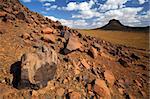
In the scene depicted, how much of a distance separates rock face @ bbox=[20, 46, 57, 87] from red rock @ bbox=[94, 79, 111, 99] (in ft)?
6.78

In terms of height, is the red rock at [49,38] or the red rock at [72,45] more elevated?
the red rock at [49,38]

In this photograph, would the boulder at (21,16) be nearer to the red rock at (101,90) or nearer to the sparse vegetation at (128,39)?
the red rock at (101,90)

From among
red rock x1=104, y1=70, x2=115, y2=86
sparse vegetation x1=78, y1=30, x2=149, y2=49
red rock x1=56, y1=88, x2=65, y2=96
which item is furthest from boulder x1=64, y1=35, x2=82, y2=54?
sparse vegetation x1=78, y1=30, x2=149, y2=49

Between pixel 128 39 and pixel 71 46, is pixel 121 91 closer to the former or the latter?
pixel 71 46

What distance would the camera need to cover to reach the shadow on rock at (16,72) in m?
9.24

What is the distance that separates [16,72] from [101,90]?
383 centimetres

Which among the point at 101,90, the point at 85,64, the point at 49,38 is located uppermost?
the point at 49,38

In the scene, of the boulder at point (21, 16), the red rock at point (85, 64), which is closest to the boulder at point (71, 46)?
the red rock at point (85, 64)

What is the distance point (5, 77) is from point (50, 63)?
1928mm

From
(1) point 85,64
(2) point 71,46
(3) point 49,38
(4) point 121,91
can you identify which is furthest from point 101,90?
(3) point 49,38

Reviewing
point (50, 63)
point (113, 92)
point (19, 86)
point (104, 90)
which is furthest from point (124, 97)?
point (19, 86)

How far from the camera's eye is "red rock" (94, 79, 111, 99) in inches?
403

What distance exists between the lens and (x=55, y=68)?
1015 cm

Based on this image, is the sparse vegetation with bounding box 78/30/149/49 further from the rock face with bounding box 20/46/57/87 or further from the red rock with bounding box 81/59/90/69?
the rock face with bounding box 20/46/57/87
